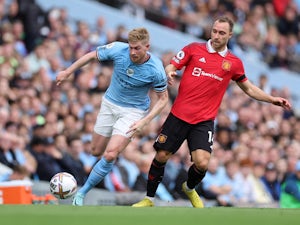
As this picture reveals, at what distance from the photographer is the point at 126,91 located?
1234 centimetres

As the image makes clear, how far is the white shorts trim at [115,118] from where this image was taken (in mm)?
12289

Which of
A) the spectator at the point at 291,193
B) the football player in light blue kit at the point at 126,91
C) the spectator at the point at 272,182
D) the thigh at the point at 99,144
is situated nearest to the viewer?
the football player in light blue kit at the point at 126,91

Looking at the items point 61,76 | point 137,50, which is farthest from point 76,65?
point 137,50

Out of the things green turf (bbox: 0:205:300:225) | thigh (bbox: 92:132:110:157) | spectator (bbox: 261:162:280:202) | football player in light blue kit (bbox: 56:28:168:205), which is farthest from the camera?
spectator (bbox: 261:162:280:202)

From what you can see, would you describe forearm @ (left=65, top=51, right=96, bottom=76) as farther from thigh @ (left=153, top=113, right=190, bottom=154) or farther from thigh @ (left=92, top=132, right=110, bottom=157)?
thigh @ (left=153, top=113, right=190, bottom=154)

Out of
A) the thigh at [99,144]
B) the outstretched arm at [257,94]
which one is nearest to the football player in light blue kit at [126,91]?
the thigh at [99,144]

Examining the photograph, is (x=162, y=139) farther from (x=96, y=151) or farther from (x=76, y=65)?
(x=76, y=65)

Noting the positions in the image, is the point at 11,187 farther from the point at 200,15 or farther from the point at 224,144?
the point at 200,15

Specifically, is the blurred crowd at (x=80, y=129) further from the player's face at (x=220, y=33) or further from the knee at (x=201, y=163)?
the player's face at (x=220, y=33)

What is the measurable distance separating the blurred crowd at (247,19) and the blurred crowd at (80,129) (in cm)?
224

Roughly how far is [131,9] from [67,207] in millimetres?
13046

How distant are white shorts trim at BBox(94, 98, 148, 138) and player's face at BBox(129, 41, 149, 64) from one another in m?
0.72

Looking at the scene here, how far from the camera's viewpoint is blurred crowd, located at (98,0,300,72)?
76.2ft

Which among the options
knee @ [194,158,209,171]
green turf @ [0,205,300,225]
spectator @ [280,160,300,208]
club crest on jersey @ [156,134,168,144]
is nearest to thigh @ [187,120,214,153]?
knee @ [194,158,209,171]
